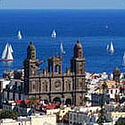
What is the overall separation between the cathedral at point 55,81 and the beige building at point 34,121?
22489 mm

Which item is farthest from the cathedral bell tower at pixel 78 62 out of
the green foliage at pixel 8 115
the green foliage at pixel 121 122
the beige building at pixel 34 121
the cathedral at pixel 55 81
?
the green foliage at pixel 121 122

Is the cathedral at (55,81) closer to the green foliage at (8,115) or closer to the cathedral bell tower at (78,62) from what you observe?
the cathedral bell tower at (78,62)

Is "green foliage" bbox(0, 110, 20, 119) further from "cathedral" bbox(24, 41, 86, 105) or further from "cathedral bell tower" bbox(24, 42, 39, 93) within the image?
"cathedral bell tower" bbox(24, 42, 39, 93)

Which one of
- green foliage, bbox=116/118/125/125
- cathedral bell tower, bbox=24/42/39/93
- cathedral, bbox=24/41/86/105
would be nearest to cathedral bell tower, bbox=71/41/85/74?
cathedral, bbox=24/41/86/105

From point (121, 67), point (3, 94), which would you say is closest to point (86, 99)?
point (3, 94)

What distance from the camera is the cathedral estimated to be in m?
120

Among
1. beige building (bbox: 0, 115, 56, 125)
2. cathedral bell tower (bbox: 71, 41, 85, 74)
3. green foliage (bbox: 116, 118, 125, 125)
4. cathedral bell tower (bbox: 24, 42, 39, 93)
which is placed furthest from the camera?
cathedral bell tower (bbox: 71, 41, 85, 74)

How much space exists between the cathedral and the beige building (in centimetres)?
2249

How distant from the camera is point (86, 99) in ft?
396

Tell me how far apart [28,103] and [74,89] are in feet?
44.6

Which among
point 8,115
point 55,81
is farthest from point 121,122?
point 55,81

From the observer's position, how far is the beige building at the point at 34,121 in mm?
92137

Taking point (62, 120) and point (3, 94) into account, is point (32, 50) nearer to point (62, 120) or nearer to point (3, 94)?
point (3, 94)

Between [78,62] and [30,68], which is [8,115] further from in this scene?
[78,62]
